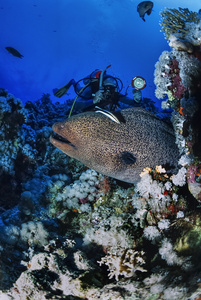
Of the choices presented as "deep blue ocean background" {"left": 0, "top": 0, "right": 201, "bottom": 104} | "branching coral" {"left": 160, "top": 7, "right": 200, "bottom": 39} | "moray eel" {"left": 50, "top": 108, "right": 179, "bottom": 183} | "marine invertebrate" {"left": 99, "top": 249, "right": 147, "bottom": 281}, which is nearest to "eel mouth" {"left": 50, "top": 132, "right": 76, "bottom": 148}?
"moray eel" {"left": 50, "top": 108, "right": 179, "bottom": 183}

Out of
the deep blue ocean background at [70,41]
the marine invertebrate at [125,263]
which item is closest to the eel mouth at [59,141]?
the marine invertebrate at [125,263]

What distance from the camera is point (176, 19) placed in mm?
2787

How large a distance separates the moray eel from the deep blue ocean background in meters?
65.8

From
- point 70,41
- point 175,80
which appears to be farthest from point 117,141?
point 70,41

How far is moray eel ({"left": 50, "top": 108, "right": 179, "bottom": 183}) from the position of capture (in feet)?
10.0

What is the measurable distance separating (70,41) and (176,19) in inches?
3840

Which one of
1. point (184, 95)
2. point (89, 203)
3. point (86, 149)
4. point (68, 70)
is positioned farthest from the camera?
point (68, 70)

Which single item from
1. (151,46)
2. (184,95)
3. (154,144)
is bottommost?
(154,144)

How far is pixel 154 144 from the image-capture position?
3180mm

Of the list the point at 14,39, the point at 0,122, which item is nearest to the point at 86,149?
the point at 0,122

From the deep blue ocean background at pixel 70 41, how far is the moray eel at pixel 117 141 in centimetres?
6583

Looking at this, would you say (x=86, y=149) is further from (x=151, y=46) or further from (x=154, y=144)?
(x=151, y=46)

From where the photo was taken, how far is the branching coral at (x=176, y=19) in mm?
2731

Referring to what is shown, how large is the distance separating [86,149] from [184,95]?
166 cm
